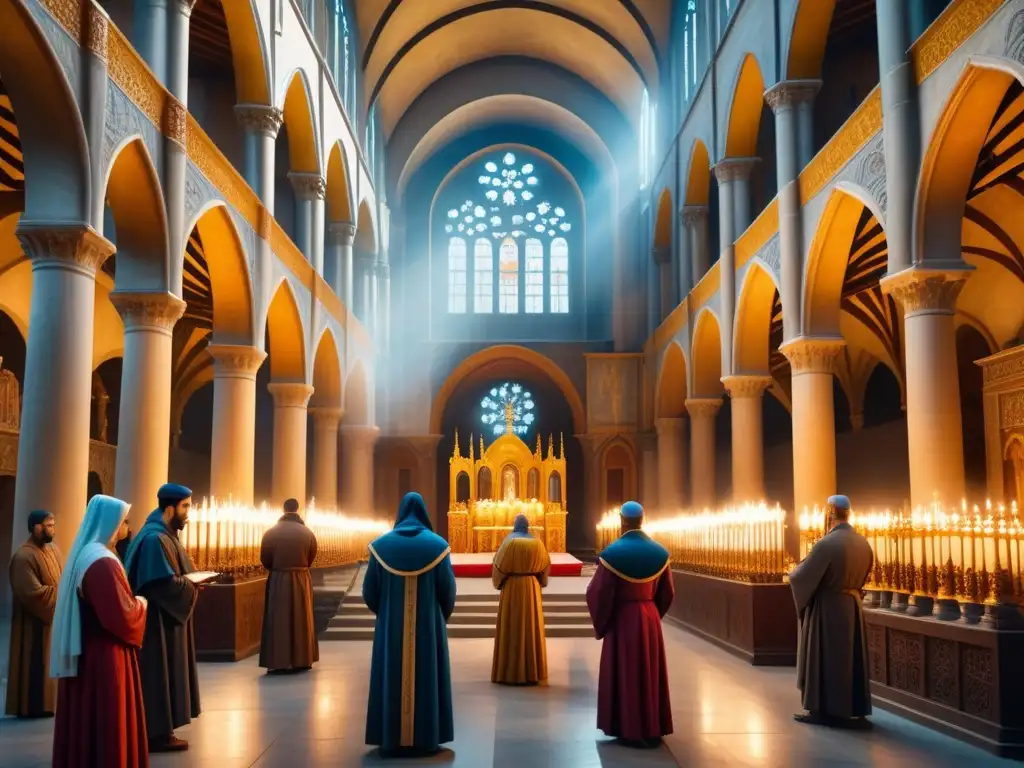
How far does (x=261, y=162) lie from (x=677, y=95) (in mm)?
11796

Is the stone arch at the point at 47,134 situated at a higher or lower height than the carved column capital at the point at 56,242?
higher

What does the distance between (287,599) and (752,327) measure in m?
11.3

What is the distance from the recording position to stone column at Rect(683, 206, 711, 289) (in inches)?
945

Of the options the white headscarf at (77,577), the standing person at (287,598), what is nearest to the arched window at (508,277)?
the standing person at (287,598)

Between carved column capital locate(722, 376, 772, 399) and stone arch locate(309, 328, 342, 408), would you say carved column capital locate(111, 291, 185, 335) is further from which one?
carved column capital locate(722, 376, 772, 399)

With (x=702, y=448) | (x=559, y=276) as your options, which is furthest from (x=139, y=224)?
(x=559, y=276)

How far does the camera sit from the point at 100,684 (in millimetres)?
5680

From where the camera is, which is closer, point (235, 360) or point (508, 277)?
point (235, 360)

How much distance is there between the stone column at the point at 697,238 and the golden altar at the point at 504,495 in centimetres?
669

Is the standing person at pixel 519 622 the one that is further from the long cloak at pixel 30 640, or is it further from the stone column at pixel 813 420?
the stone column at pixel 813 420

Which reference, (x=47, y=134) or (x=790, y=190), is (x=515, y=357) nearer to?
(x=790, y=190)

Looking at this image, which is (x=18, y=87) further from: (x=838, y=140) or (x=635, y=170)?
(x=635, y=170)

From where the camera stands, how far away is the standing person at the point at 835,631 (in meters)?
8.07

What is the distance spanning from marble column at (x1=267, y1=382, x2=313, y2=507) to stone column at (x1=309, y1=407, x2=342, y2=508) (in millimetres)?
4174
